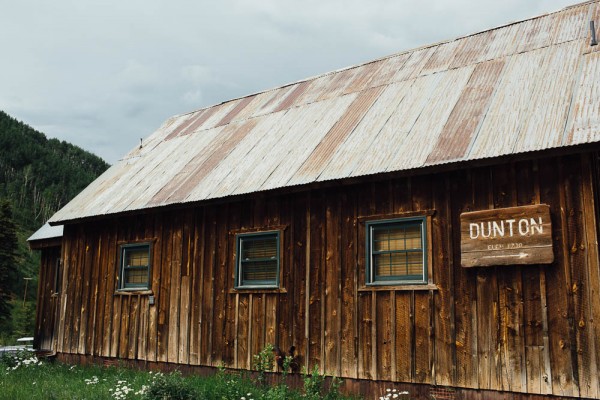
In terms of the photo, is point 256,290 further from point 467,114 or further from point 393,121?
point 467,114

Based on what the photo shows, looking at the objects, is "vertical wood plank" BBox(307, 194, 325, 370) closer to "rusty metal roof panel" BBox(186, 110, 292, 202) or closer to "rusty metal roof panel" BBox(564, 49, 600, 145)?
"rusty metal roof panel" BBox(186, 110, 292, 202)

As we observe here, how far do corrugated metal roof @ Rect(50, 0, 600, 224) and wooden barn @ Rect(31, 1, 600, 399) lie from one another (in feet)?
0.15

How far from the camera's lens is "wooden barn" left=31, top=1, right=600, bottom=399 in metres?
8.32

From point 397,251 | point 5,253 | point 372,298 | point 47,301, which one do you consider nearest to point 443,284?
point 397,251

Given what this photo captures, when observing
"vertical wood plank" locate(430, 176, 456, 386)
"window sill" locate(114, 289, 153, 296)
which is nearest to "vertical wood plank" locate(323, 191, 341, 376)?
"vertical wood plank" locate(430, 176, 456, 386)

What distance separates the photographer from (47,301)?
18578mm

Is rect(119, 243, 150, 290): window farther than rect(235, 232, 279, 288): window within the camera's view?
Yes

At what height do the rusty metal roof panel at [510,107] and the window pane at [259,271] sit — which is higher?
the rusty metal roof panel at [510,107]

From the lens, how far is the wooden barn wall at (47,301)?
18.0 metres

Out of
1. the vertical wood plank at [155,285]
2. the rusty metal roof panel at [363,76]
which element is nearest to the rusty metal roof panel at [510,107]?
the rusty metal roof panel at [363,76]

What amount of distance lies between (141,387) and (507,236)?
247 inches

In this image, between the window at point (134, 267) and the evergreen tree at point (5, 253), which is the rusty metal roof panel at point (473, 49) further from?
the evergreen tree at point (5, 253)

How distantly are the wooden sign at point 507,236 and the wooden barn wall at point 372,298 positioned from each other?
17 centimetres

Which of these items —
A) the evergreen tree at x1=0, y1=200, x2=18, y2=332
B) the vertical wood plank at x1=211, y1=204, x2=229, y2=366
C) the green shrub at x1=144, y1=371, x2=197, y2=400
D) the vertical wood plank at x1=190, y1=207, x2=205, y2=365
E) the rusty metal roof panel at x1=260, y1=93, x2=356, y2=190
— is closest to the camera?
the green shrub at x1=144, y1=371, x2=197, y2=400
